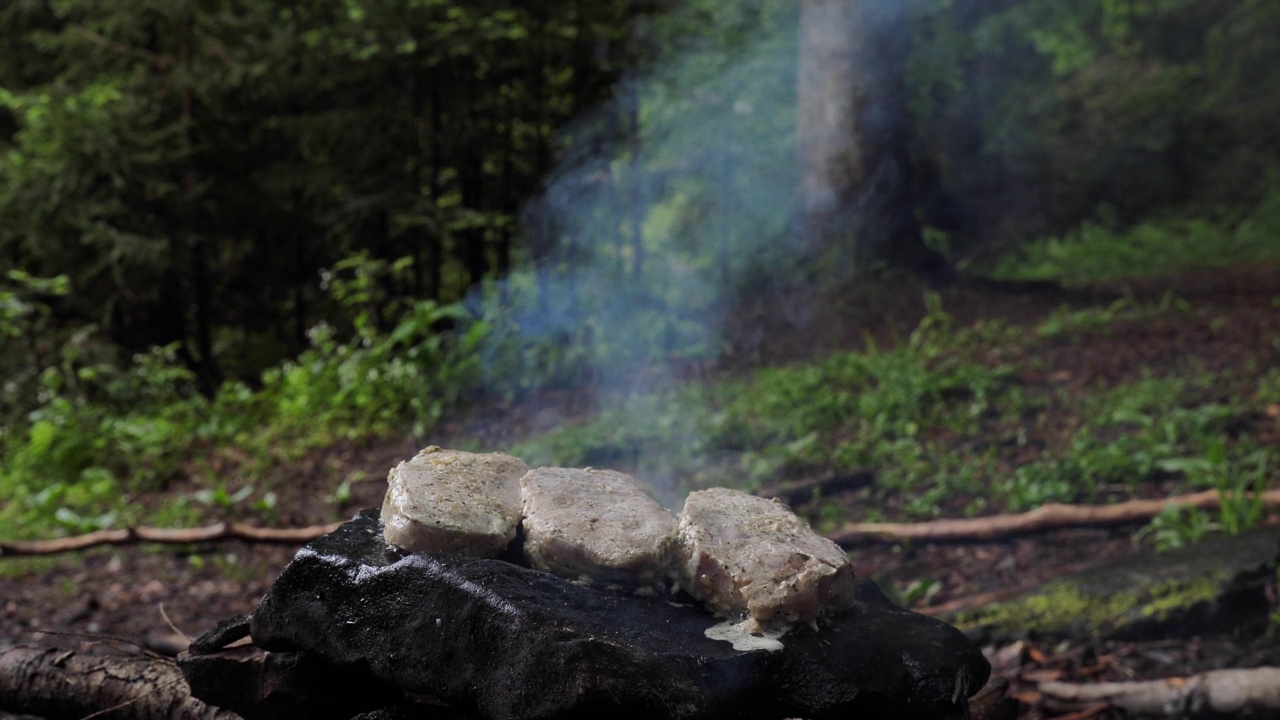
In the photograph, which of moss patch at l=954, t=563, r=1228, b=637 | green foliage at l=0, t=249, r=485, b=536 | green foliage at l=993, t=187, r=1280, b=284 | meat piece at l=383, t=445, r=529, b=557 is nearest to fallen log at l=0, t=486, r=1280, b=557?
moss patch at l=954, t=563, r=1228, b=637

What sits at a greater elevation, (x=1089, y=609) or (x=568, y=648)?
(x=568, y=648)

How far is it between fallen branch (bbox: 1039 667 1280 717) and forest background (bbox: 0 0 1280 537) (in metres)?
4.52

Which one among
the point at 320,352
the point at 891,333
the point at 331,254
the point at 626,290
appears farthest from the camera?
the point at 331,254

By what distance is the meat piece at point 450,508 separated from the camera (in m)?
2.38

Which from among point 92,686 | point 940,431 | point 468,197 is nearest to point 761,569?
point 92,686

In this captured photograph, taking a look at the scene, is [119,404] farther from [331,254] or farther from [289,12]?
[289,12]

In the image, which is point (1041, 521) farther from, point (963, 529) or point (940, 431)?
point (940, 431)

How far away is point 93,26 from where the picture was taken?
33.3 ft

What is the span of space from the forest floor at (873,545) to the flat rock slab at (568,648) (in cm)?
120

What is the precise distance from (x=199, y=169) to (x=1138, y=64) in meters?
12.1

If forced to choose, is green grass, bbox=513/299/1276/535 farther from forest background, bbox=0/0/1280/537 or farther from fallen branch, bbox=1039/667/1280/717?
fallen branch, bbox=1039/667/1280/717

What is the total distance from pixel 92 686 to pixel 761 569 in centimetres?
202

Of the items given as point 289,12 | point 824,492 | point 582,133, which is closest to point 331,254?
point 289,12

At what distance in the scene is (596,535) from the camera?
7.78 feet
